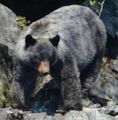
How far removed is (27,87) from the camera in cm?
1189

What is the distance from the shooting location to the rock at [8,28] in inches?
526

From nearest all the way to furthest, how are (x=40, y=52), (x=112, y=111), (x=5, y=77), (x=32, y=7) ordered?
1. (x=40, y=52)
2. (x=112, y=111)
3. (x=5, y=77)
4. (x=32, y=7)

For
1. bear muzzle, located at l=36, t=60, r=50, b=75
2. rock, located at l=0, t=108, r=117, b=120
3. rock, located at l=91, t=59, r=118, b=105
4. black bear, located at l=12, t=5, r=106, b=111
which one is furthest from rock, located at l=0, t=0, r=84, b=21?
rock, located at l=0, t=108, r=117, b=120

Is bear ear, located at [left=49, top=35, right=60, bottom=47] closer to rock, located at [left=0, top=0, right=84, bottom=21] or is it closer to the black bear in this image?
the black bear

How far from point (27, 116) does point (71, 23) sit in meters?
2.59

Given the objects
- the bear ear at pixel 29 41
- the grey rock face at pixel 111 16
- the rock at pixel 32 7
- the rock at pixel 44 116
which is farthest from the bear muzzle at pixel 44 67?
the rock at pixel 32 7

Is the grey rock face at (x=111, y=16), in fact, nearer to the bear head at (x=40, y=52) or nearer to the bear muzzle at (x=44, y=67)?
the bear head at (x=40, y=52)

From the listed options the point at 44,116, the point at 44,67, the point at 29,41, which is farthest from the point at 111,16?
the point at 44,116

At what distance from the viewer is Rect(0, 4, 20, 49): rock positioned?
13.4 meters

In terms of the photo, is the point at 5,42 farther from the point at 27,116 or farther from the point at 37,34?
the point at 27,116

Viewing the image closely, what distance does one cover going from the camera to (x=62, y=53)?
11.5 meters

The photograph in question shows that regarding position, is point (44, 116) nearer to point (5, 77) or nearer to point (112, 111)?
point (112, 111)

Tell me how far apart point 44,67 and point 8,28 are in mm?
3372

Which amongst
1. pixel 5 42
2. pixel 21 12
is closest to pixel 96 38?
pixel 5 42
